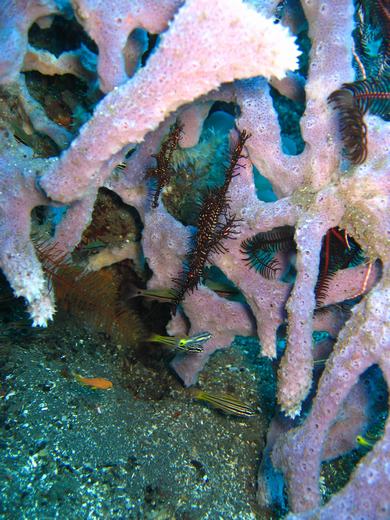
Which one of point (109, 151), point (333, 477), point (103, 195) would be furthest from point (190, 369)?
point (109, 151)

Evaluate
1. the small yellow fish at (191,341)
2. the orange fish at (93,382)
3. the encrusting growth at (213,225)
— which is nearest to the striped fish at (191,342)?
the small yellow fish at (191,341)

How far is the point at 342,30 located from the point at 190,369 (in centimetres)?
305

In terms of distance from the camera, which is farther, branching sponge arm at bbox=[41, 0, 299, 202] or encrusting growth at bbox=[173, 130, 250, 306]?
encrusting growth at bbox=[173, 130, 250, 306]

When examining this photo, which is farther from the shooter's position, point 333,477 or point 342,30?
point 333,477

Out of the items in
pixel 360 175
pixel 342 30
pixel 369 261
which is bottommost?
pixel 369 261

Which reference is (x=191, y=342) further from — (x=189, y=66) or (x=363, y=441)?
(x=189, y=66)

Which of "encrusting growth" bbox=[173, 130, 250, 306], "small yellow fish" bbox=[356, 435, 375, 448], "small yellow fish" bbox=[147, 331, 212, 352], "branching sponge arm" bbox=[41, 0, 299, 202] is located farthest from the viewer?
"small yellow fish" bbox=[147, 331, 212, 352]

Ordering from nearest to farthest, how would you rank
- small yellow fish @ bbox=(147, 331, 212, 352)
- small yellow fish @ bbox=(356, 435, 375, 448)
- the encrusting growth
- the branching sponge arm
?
the branching sponge arm, the encrusting growth, small yellow fish @ bbox=(356, 435, 375, 448), small yellow fish @ bbox=(147, 331, 212, 352)

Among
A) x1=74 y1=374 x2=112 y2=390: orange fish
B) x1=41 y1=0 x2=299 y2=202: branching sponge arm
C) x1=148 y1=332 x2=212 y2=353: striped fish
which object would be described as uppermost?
x1=41 y1=0 x2=299 y2=202: branching sponge arm

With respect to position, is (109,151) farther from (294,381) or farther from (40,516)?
(40,516)

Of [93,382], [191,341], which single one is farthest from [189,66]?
[93,382]

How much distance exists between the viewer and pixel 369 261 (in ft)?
8.25

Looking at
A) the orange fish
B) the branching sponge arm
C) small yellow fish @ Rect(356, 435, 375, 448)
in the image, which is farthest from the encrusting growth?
small yellow fish @ Rect(356, 435, 375, 448)

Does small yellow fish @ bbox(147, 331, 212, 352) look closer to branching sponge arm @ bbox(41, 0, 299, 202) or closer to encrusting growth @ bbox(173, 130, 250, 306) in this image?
encrusting growth @ bbox(173, 130, 250, 306)
